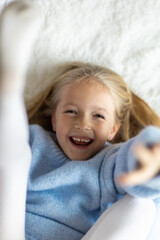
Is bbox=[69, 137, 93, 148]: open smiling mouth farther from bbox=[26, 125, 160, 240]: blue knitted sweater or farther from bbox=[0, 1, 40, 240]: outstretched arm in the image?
bbox=[0, 1, 40, 240]: outstretched arm

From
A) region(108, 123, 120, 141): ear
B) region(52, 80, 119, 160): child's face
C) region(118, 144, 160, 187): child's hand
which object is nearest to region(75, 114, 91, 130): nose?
region(52, 80, 119, 160): child's face

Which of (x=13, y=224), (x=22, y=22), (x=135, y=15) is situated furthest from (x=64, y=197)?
(x=135, y=15)

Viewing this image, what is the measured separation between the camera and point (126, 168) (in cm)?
85

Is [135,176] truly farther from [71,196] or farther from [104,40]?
[104,40]

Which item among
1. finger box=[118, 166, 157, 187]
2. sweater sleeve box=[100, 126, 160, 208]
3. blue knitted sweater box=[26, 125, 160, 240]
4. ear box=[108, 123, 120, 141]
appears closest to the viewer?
finger box=[118, 166, 157, 187]

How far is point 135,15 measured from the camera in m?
1.24

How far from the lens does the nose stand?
1.01m

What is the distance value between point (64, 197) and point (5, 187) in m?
0.25

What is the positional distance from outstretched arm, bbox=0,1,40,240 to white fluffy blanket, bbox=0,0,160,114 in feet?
1.60

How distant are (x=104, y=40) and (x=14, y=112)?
0.61 meters

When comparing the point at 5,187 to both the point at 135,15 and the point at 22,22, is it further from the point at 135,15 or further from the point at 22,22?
the point at 135,15

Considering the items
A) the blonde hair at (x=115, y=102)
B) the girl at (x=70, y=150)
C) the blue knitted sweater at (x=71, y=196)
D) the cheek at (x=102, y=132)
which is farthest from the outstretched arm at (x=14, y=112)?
the blonde hair at (x=115, y=102)

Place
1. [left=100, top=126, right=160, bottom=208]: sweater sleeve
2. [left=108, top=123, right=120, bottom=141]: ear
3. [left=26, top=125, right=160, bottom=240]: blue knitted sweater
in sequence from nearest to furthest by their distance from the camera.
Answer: [left=100, top=126, right=160, bottom=208]: sweater sleeve < [left=26, top=125, right=160, bottom=240]: blue knitted sweater < [left=108, top=123, right=120, bottom=141]: ear

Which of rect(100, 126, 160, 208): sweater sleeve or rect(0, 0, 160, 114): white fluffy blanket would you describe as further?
rect(0, 0, 160, 114): white fluffy blanket
